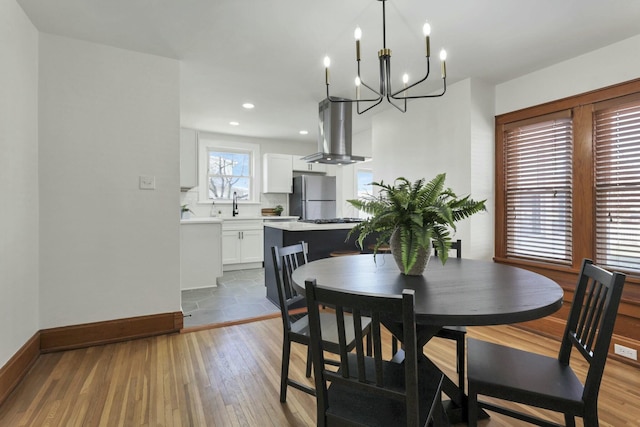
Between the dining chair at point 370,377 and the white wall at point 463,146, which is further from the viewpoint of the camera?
the white wall at point 463,146

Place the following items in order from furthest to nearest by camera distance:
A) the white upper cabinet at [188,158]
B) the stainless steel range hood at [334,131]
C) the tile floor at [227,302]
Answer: the white upper cabinet at [188,158]
the stainless steel range hood at [334,131]
the tile floor at [227,302]

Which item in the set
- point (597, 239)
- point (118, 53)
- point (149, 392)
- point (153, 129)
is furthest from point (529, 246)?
point (118, 53)

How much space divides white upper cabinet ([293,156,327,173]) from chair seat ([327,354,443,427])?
5.19 metres

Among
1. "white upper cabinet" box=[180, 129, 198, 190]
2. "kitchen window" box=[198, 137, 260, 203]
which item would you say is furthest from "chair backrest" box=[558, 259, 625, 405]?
"kitchen window" box=[198, 137, 260, 203]

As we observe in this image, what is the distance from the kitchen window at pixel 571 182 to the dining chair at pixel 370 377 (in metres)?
2.38

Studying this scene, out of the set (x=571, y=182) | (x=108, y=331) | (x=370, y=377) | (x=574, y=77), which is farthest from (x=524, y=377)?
(x=108, y=331)

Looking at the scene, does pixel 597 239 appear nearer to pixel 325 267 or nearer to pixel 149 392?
pixel 325 267

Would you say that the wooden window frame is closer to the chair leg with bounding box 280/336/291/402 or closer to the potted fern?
the potted fern

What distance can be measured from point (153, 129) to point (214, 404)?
7.30 ft

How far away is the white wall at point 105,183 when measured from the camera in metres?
2.53

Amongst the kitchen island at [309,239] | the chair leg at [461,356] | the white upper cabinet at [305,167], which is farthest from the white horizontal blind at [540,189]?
the white upper cabinet at [305,167]

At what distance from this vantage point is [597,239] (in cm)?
273

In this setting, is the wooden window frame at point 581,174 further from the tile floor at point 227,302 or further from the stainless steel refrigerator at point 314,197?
the stainless steel refrigerator at point 314,197

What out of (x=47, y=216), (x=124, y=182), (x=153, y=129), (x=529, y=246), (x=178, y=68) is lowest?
(x=529, y=246)
